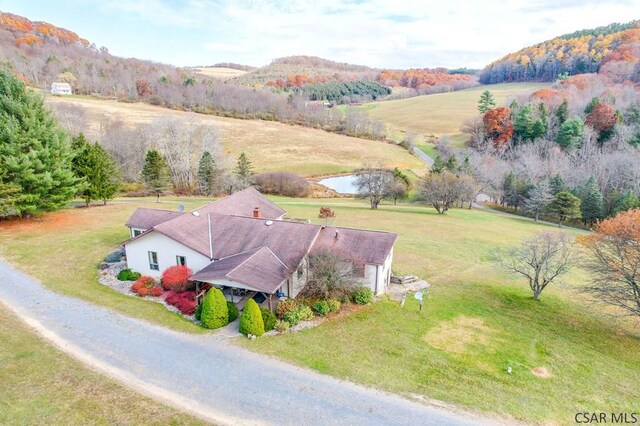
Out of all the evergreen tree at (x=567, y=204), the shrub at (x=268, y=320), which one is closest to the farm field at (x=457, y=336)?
the shrub at (x=268, y=320)

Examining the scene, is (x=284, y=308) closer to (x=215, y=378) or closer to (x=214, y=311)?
(x=214, y=311)

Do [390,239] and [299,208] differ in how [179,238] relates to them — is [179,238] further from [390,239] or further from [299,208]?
[299,208]

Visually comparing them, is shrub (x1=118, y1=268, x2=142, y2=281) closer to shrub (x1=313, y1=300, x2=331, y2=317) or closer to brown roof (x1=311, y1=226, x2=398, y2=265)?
brown roof (x1=311, y1=226, x2=398, y2=265)

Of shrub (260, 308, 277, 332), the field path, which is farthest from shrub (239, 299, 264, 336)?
the field path

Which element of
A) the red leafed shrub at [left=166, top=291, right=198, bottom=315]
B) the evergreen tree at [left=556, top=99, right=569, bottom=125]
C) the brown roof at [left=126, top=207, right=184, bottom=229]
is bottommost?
the red leafed shrub at [left=166, top=291, right=198, bottom=315]

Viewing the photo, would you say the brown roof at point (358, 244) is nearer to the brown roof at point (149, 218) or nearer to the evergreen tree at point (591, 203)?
A: the brown roof at point (149, 218)

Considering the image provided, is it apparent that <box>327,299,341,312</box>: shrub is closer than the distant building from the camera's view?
Yes
